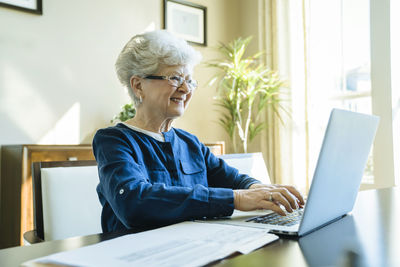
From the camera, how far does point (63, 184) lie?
1390 millimetres

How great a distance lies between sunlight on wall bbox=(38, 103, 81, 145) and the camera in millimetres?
3012

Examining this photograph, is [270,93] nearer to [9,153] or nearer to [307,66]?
[307,66]

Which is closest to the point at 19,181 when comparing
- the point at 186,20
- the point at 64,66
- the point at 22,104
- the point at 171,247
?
the point at 22,104

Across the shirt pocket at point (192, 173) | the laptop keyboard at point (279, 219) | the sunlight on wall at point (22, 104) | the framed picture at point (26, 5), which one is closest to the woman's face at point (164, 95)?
the shirt pocket at point (192, 173)

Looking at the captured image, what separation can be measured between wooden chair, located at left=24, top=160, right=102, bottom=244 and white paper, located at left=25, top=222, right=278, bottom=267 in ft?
2.21

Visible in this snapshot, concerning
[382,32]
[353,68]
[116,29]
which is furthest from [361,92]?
[116,29]

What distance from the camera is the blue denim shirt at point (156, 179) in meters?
0.94

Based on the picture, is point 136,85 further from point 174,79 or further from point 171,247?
point 171,247

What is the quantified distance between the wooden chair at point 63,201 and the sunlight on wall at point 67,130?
167cm

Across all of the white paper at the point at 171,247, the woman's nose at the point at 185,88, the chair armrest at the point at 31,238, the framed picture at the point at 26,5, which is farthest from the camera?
the framed picture at the point at 26,5

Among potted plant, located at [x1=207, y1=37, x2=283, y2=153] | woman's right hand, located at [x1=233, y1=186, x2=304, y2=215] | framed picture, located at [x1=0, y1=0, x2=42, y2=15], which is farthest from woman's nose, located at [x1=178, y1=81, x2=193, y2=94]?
potted plant, located at [x1=207, y1=37, x2=283, y2=153]

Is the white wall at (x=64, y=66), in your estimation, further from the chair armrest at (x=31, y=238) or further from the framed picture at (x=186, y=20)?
the chair armrest at (x=31, y=238)

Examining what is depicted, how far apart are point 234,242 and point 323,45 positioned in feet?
10.7

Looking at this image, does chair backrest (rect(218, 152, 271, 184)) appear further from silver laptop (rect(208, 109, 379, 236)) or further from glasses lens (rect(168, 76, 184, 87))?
silver laptop (rect(208, 109, 379, 236))
